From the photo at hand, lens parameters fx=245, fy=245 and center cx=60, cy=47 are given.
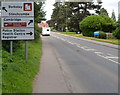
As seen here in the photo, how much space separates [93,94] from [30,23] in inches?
223

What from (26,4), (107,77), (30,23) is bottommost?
(107,77)

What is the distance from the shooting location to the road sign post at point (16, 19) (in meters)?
11.3

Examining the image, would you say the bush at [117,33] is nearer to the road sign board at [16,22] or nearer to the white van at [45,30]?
the white van at [45,30]

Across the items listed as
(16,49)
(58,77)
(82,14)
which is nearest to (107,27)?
(82,14)

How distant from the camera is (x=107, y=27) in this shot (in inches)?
2279

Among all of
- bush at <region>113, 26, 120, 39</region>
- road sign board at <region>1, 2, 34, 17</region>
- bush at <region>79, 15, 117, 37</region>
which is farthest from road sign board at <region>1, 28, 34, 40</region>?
bush at <region>79, 15, 117, 37</region>

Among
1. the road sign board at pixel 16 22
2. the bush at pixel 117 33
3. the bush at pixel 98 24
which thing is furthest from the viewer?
the bush at pixel 98 24

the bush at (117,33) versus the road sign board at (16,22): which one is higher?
the road sign board at (16,22)

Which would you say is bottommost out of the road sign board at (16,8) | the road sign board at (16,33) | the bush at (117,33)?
the bush at (117,33)

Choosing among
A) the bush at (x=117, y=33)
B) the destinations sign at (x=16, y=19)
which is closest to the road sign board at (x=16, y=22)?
the destinations sign at (x=16, y=19)

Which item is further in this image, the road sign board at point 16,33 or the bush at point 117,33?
the bush at point 117,33

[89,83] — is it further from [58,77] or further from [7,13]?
[7,13]

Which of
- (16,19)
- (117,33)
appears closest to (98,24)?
(117,33)

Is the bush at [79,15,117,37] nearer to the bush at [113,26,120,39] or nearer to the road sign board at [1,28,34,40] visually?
the bush at [113,26,120,39]
